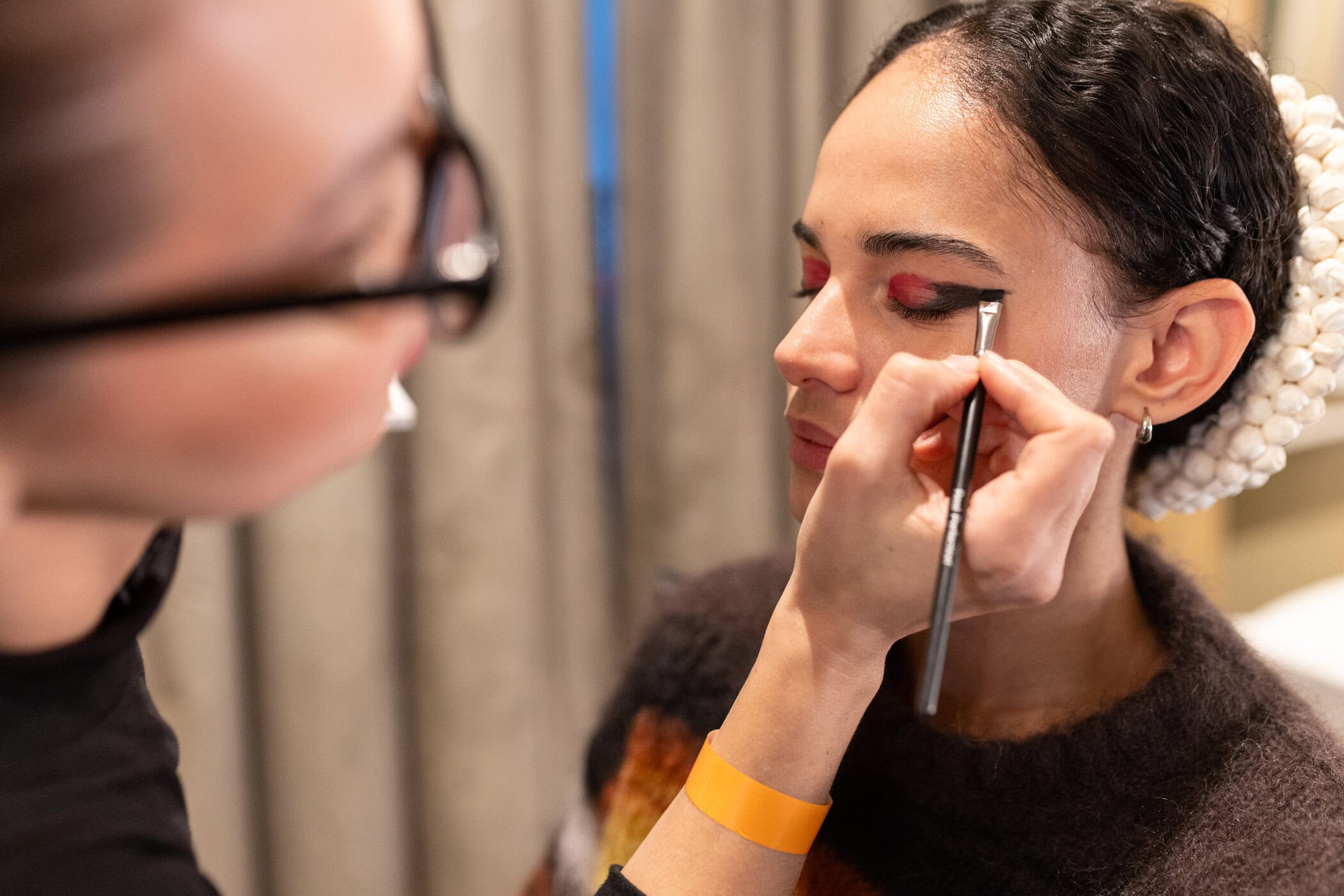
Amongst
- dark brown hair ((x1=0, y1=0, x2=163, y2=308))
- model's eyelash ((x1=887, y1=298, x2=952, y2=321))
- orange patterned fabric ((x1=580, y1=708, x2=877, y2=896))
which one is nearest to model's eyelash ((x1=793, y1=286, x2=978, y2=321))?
model's eyelash ((x1=887, y1=298, x2=952, y2=321))

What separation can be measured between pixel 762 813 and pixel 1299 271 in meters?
0.61

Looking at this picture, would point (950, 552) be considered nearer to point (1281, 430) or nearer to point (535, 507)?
point (1281, 430)

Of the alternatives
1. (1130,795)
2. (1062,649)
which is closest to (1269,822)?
(1130,795)

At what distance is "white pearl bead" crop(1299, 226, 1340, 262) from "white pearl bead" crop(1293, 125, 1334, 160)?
0.07 feet

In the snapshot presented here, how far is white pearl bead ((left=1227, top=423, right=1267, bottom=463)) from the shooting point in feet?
2.75

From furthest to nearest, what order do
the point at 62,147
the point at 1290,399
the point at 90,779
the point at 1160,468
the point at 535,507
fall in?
the point at 535,507 → the point at 1160,468 → the point at 1290,399 → the point at 90,779 → the point at 62,147

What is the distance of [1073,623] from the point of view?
2.86ft

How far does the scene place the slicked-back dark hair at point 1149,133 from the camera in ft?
2.50

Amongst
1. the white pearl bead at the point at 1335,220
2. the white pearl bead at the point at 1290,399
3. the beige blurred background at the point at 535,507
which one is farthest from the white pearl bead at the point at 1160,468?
the beige blurred background at the point at 535,507

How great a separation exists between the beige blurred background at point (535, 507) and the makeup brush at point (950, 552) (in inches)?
31.9

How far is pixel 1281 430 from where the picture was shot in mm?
826

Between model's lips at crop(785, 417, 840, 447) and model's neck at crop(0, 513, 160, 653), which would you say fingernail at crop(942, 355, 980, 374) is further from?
model's neck at crop(0, 513, 160, 653)

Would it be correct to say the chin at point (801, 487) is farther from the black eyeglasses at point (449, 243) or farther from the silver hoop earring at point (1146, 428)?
the black eyeglasses at point (449, 243)

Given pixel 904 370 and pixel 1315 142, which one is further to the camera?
pixel 1315 142
